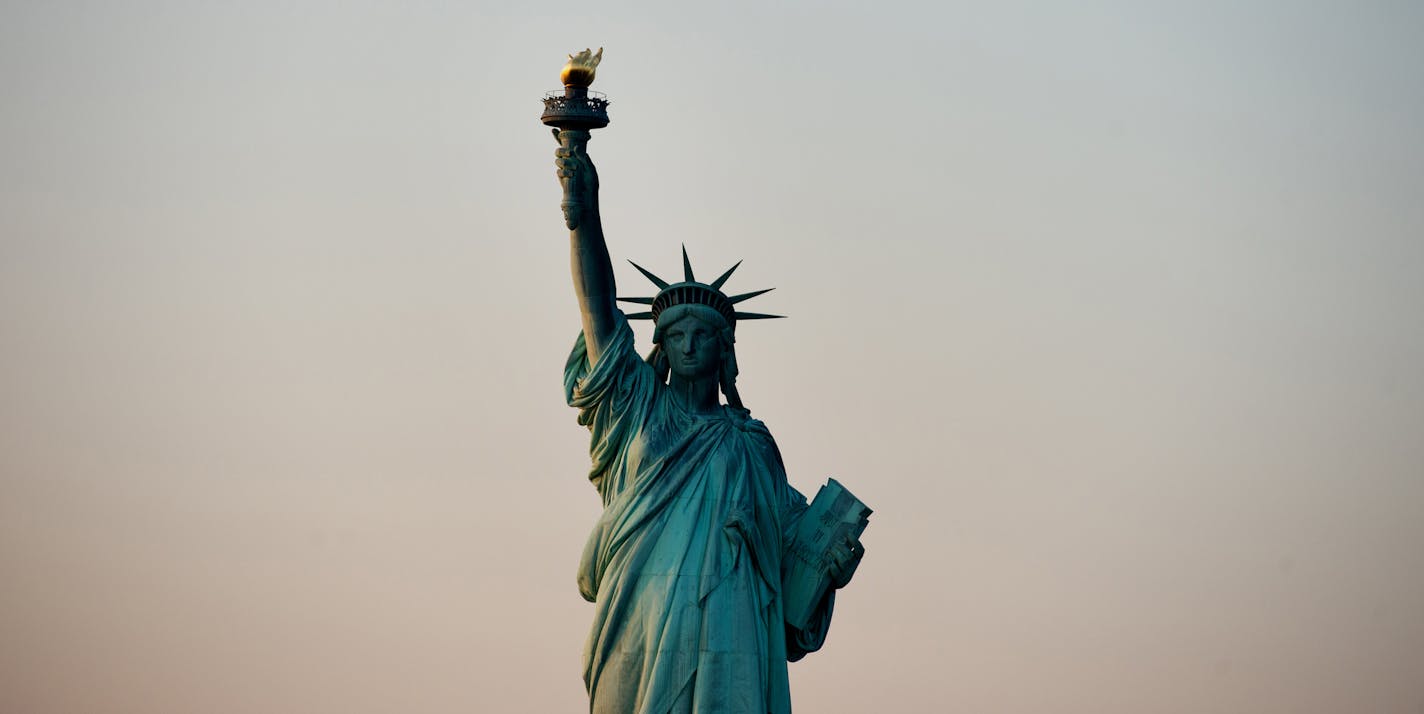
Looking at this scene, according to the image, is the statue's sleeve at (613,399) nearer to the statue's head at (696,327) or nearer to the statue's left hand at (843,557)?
the statue's head at (696,327)

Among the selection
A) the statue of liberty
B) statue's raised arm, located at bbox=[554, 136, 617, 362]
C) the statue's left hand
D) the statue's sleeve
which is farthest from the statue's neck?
the statue's left hand

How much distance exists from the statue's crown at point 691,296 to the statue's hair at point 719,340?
56 mm

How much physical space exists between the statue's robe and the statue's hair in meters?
0.20

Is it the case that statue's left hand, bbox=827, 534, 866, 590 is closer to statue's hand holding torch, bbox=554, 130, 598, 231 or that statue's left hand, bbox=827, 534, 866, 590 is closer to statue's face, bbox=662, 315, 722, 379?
statue's face, bbox=662, 315, 722, 379

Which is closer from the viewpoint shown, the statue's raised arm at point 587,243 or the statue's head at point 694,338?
the statue's raised arm at point 587,243

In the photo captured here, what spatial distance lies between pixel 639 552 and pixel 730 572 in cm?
83

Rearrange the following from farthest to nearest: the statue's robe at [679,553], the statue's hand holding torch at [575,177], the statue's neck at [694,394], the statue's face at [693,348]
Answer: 1. the statue's neck at [694,394]
2. the statue's face at [693,348]
3. the statue's hand holding torch at [575,177]
4. the statue's robe at [679,553]

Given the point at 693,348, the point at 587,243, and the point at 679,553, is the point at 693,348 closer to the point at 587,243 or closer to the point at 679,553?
the point at 587,243

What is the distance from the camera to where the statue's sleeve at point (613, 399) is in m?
25.8

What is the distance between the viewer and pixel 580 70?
2552 cm

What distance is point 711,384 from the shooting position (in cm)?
2609

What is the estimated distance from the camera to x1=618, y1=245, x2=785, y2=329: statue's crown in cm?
2588

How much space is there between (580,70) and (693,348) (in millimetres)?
2708

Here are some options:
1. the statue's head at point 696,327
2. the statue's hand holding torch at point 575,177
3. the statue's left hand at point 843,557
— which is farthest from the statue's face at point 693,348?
the statue's left hand at point 843,557
